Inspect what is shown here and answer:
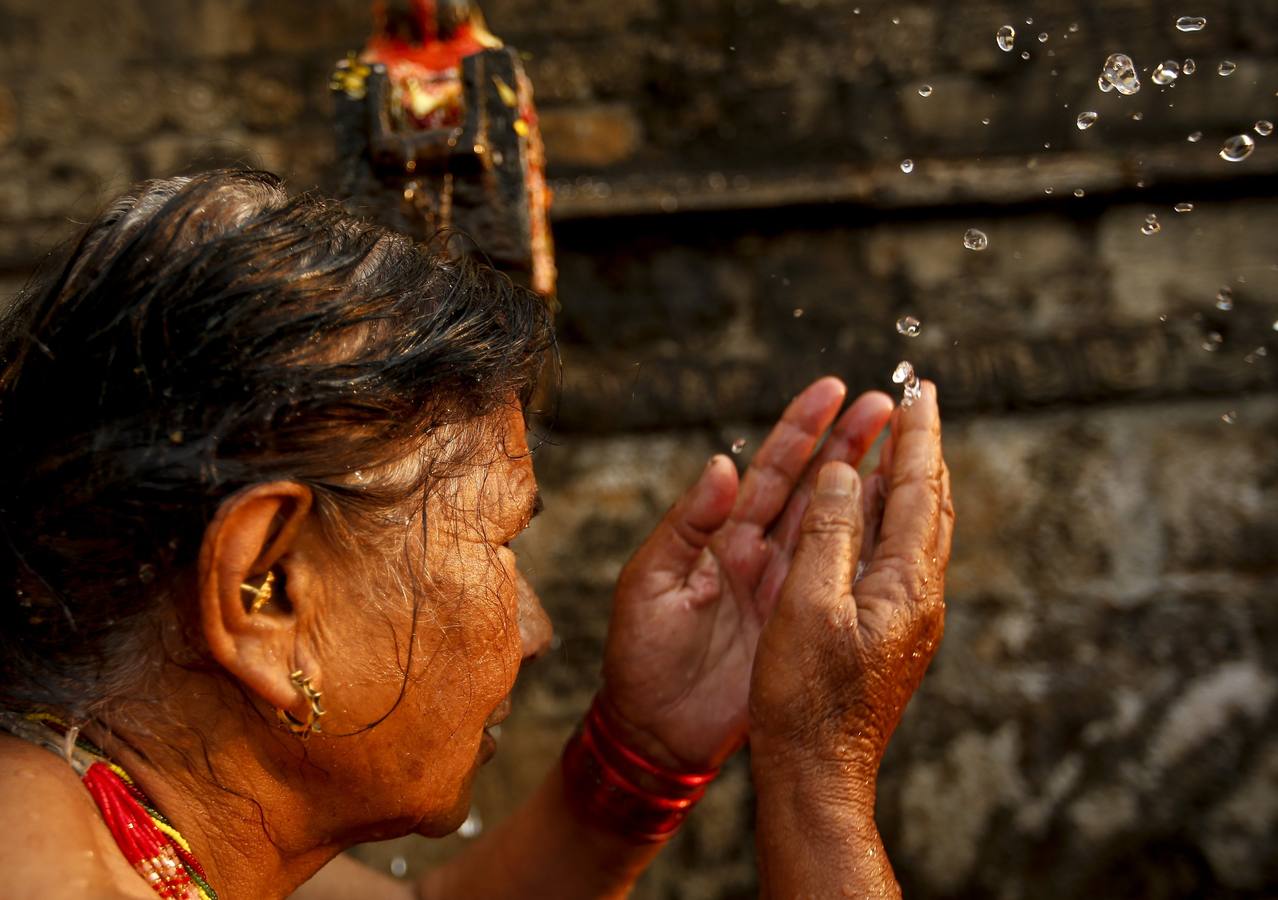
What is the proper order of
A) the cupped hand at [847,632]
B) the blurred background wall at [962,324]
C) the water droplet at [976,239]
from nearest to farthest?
the cupped hand at [847,632] → the blurred background wall at [962,324] → the water droplet at [976,239]

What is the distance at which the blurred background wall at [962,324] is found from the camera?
10.7 feet

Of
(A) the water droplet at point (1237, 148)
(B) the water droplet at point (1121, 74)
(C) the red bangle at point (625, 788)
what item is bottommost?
(C) the red bangle at point (625, 788)

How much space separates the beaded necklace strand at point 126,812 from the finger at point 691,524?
1.00 m

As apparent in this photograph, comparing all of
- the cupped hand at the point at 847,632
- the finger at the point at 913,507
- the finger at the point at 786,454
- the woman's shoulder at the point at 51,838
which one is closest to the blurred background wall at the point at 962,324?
the finger at the point at 786,454

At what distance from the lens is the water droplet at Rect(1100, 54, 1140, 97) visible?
3302mm

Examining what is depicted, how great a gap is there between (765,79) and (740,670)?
207 centimetres

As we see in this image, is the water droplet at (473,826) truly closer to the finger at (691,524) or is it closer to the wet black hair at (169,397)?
the finger at (691,524)

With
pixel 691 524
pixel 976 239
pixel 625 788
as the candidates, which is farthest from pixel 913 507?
pixel 976 239

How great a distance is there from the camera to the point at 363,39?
137 inches

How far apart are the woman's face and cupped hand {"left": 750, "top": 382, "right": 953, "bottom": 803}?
1.43 ft

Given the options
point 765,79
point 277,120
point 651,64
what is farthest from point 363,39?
point 765,79

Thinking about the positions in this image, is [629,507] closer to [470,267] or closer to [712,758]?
[712,758]

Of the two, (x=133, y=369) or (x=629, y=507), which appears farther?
(x=629, y=507)

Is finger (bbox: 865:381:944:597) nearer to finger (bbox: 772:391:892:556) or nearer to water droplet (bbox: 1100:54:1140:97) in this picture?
finger (bbox: 772:391:892:556)
